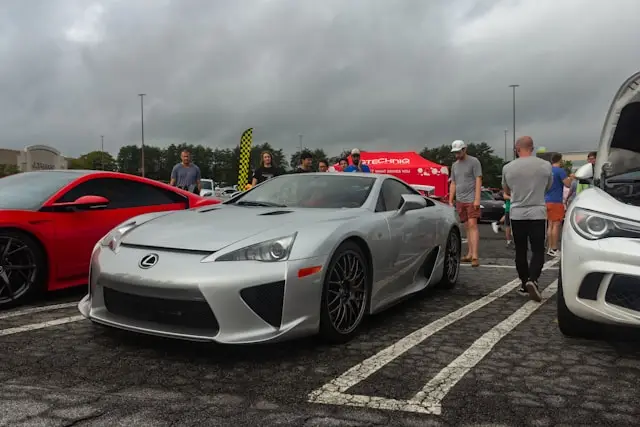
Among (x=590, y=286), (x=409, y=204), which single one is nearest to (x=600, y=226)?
(x=590, y=286)

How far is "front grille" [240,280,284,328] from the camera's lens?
2.96 meters

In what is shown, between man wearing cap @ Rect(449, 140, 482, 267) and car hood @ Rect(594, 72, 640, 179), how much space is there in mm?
2646

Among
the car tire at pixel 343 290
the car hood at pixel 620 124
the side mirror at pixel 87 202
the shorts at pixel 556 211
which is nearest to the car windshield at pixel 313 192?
the car tire at pixel 343 290

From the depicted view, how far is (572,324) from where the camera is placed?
3557mm

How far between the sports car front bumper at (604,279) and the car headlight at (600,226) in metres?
0.04

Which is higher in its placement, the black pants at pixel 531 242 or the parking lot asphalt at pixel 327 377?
the black pants at pixel 531 242

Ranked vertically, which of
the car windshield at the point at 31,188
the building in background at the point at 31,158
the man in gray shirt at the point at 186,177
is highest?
the building in background at the point at 31,158

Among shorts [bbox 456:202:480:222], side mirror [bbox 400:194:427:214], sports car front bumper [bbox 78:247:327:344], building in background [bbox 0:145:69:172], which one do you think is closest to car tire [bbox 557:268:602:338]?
side mirror [bbox 400:194:427:214]

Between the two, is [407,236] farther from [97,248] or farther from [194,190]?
[194,190]

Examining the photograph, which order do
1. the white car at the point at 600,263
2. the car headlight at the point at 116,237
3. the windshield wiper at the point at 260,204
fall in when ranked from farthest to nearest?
the windshield wiper at the point at 260,204, the car headlight at the point at 116,237, the white car at the point at 600,263

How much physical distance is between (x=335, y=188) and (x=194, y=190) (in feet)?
18.4

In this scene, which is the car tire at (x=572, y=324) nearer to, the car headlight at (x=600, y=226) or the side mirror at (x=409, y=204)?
the car headlight at (x=600, y=226)

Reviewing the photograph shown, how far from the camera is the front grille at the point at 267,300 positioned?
116 inches

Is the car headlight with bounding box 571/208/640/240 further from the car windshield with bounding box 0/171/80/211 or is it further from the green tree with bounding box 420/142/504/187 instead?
the green tree with bounding box 420/142/504/187
